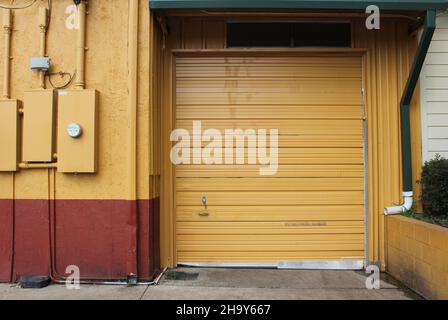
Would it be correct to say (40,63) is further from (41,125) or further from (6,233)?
(6,233)

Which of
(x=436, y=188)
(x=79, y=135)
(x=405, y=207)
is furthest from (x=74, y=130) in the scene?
(x=436, y=188)

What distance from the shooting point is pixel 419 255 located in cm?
487

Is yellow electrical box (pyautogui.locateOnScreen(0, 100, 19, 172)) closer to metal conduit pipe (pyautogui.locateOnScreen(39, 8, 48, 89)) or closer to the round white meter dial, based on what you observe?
metal conduit pipe (pyautogui.locateOnScreen(39, 8, 48, 89))

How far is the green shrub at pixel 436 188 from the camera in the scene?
520 cm

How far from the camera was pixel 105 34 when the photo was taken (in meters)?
5.25

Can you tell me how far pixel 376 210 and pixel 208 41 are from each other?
345cm

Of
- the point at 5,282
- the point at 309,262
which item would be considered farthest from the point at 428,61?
the point at 5,282

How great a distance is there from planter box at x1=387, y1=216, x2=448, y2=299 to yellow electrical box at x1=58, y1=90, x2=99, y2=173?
13.2ft

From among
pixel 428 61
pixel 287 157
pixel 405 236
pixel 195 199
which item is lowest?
pixel 405 236

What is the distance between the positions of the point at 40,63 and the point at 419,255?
5226 mm

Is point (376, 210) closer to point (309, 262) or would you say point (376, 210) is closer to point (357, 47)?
point (309, 262)

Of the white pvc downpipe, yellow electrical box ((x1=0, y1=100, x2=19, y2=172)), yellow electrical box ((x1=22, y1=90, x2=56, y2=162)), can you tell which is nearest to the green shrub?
the white pvc downpipe

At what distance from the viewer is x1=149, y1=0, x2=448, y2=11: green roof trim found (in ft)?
16.1

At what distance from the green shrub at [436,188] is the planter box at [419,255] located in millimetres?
352
